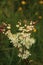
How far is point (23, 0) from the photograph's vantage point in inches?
170

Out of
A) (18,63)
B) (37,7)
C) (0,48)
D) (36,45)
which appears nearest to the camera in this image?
(18,63)

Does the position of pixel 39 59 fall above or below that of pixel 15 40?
below

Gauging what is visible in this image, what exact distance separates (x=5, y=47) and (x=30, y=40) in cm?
66

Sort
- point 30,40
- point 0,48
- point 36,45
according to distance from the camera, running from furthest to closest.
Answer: point 36,45, point 0,48, point 30,40

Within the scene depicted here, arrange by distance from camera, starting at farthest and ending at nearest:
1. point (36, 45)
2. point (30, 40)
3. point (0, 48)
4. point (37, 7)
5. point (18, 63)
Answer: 1. point (37, 7)
2. point (36, 45)
3. point (0, 48)
4. point (18, 63)
5. point (30, 40)

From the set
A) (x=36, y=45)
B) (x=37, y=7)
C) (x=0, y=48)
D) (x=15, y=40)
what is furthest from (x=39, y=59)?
(x=37, y=7)

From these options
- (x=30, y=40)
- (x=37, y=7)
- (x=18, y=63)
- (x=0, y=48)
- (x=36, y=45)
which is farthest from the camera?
(x=37, y=7)

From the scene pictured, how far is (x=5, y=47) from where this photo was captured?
106 inches

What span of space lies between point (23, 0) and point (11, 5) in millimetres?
224

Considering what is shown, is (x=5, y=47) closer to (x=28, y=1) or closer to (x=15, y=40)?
(x=15, y=40)

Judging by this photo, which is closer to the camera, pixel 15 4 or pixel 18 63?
pixel 18 63

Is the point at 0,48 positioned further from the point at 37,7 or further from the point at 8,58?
the point at 37,7

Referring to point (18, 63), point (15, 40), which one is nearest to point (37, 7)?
point (18, 63)

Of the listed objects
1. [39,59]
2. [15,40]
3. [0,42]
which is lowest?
[39,59]
